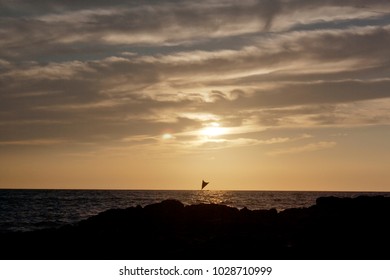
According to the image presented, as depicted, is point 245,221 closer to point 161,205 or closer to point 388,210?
point 161,205

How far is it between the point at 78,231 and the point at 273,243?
11712 mm

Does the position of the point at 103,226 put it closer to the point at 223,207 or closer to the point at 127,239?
the point at 127,239

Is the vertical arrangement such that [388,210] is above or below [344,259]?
above

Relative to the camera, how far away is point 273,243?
84.2 feet

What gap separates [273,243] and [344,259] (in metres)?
3.47

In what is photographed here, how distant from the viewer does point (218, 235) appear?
30.1m

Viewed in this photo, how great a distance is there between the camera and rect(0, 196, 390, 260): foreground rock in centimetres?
2488

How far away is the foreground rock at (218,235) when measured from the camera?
979 inches

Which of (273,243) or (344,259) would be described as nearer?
(344,259)

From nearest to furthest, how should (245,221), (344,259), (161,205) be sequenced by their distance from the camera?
(344,259) → (245,221) → (161,205)

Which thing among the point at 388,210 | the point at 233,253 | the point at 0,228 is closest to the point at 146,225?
the point at 233,253

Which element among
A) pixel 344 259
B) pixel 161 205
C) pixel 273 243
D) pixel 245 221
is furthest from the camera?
pixel 161 205

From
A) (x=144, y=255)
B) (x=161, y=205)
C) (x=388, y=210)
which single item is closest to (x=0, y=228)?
(x=161, y=205)

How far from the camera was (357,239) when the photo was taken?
88.5ft
